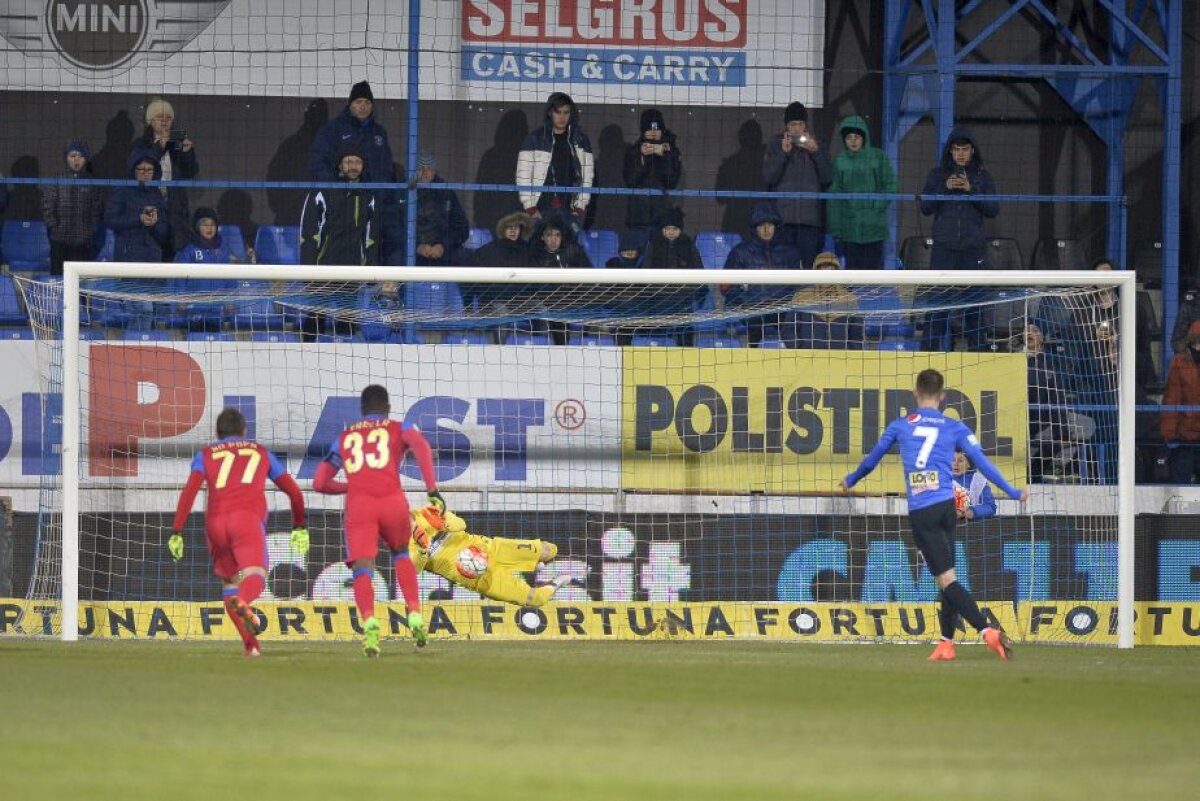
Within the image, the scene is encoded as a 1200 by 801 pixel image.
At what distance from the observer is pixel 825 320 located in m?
16.6

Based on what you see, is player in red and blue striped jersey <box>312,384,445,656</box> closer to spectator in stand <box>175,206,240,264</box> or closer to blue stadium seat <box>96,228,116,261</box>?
spectator in stand <box>175,206,240,264</box>

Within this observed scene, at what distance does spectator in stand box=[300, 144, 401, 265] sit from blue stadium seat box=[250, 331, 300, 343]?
0.71 metres

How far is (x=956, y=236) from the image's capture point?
57.0 feet

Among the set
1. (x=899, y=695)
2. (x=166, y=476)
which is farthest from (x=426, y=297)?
(x=899, y=695)

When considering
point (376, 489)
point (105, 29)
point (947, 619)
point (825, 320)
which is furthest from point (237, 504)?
point (105, 29)

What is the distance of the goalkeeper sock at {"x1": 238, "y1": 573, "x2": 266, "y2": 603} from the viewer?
11.6 metres

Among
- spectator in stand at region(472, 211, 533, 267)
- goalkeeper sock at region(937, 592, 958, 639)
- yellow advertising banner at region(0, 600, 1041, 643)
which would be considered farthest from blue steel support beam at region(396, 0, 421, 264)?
goalkeeper sock at region(937, 592, 958, 639)

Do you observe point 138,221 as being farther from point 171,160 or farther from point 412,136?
point 412,136

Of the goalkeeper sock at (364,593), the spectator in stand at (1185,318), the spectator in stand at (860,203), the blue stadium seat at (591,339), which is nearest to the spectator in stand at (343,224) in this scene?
the blue stadium seat at (591,339)

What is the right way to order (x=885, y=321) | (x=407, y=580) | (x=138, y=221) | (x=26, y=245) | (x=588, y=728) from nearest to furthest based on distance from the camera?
(x=588, y=728)
(x=407, y=580)
(x=138, y=221)
(x=885, y=321)
(x=26, y=245)

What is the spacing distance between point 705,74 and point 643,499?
6.31 metres

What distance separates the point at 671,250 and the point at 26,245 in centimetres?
657

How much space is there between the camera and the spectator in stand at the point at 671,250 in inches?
683

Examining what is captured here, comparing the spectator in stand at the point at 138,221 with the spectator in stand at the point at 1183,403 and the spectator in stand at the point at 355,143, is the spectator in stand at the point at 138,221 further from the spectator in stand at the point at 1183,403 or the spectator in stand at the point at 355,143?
the spectator in stand at the point at 1183,403
